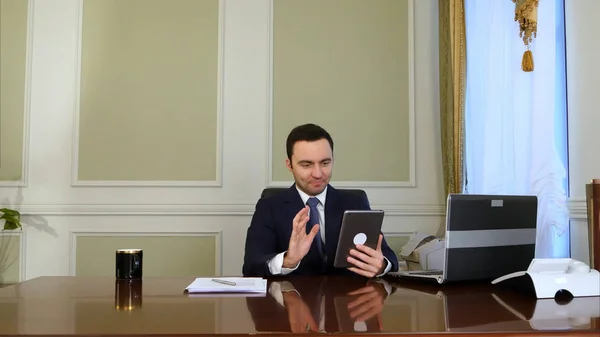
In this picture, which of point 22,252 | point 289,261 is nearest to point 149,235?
point 22,252

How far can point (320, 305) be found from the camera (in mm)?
1275

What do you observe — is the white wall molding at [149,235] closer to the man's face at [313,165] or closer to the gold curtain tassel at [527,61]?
the man's face at [313,165]

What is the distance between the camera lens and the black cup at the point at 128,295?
4.18 ft

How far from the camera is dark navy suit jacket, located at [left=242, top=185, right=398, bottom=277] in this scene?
2.09m

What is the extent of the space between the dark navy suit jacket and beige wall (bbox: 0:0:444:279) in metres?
1.19

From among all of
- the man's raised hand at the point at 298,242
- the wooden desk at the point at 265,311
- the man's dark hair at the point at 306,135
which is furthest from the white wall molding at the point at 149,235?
the wooden desk at the point at 265,311

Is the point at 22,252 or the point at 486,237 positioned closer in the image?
the point at 486,237

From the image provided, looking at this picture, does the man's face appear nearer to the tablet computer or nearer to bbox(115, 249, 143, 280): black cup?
the tablet computer

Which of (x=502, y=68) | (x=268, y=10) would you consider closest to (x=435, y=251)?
(x=502, y=68)

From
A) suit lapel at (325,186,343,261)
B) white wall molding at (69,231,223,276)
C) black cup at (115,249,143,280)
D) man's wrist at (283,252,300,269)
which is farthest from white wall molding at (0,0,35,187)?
man's wrist at (283,252,300,269)

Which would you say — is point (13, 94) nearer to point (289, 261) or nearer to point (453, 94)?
point (289, 261)

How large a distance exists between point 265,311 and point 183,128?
2.48 m

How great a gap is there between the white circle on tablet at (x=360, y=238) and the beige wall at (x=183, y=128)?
1.71m

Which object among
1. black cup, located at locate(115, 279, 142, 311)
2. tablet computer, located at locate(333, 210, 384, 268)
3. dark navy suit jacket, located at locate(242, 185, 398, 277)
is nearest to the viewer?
black cup, located at locate(115, 279, 142, 311)
